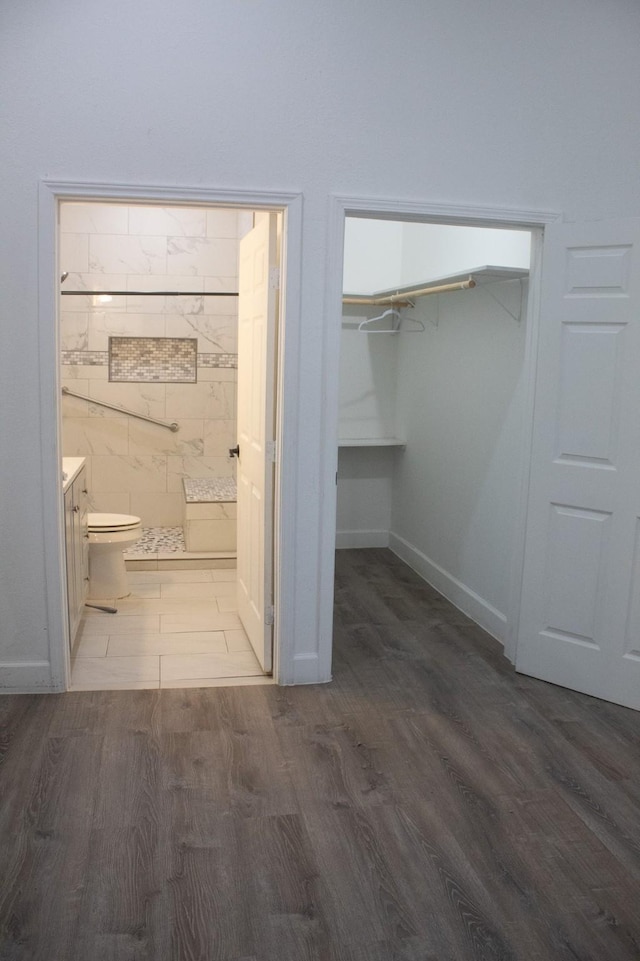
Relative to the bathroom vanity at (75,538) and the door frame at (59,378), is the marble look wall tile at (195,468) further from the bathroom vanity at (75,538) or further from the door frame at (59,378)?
the door frame at (59,378)

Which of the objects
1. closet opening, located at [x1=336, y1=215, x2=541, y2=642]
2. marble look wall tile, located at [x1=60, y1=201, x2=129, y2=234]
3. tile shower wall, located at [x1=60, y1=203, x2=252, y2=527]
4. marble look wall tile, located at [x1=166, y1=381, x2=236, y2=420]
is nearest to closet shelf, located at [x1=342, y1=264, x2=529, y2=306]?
closet opening, located at [x1=336, y1=215, x2=541, y2=642]

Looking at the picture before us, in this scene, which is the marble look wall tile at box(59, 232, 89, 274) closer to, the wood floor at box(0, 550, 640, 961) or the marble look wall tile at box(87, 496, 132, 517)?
the marble look wall tile at box(87, 496, 132, 517)

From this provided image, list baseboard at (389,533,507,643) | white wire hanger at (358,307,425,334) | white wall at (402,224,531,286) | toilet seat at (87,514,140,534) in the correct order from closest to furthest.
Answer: white wall at (402,224,531,286), baseboard at (389,533,507,643), toilet seat at (87,514,140,534), white wire hanger at (358,307,425,334)

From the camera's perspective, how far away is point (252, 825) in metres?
2.62

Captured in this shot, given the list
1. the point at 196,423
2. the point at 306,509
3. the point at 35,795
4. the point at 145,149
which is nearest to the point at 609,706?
the point at 306,509

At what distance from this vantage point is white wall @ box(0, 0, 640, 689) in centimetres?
324

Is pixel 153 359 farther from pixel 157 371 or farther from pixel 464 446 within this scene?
pixel 464 446

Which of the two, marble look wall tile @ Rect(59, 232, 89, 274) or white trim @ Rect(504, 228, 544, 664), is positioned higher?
marble look wall tile @ Rect(59, 232, 89, 274)

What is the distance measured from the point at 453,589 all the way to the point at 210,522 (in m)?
1.72

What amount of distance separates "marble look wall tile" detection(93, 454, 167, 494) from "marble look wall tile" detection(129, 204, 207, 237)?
1.67m

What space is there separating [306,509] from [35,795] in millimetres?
1535

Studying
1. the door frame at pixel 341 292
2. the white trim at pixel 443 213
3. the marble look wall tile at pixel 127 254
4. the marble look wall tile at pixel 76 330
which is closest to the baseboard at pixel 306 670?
the door frame at pixel 341 292

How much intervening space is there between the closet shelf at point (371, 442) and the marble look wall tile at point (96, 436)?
1691 mm

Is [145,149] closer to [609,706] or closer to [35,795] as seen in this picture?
[35,795]
